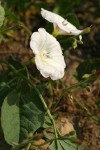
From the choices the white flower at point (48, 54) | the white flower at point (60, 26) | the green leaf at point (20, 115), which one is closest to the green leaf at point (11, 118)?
the green leaf at point (20, 115)

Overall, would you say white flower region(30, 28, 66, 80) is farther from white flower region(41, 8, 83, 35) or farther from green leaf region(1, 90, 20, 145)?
green leaf region(1, 90, 20, 145)

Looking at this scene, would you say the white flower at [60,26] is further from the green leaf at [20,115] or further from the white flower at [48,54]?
the green leaf at [20,115]

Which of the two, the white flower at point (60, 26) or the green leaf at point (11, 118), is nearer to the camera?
the green leaf at point (11, 118)

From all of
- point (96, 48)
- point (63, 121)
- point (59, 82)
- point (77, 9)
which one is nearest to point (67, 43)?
point (59, 82)

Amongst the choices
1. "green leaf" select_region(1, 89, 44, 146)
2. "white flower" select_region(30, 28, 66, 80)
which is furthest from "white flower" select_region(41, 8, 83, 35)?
"green leaf" select_region(1, 89, 44, 146)

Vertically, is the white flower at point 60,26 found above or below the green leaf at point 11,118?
above

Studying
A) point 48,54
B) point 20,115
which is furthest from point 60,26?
point 20,115
